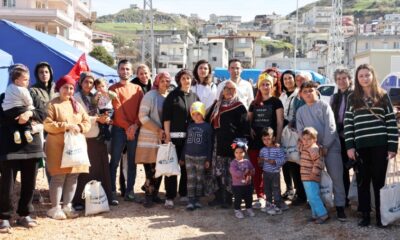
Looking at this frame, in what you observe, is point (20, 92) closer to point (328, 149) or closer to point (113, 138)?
point (113, 138)

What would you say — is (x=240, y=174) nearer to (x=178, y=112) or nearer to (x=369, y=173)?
(x=178, y=112)

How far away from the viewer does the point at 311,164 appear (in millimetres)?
5660

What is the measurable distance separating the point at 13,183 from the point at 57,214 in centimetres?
70

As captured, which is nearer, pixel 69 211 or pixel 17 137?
pixel 17 137

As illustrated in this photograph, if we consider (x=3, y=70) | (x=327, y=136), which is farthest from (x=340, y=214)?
(x=3, y=70)

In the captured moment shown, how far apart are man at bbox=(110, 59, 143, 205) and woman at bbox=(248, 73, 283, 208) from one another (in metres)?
1.57

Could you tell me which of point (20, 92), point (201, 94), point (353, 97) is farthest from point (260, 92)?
point (20, 92)

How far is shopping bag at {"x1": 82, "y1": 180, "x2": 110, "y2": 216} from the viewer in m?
5.96

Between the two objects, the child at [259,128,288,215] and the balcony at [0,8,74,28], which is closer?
the child at [259,128,288,215]

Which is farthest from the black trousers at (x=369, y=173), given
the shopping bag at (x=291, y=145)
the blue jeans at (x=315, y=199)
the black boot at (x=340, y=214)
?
the shopping bag at (x=291, y=145)

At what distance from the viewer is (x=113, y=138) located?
6.44 meters

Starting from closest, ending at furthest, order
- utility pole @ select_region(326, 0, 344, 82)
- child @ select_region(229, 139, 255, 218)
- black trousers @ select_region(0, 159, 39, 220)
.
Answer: black trousers @ select_region(0, 159, 39, 220) → child @ select_region(229, 139, 255, 218) → utility pole @ select_region(326, 0, 344, 82)

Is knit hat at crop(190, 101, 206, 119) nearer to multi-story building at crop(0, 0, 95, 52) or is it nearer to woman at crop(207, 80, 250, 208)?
woman at crop(207, 80, 250, 208)

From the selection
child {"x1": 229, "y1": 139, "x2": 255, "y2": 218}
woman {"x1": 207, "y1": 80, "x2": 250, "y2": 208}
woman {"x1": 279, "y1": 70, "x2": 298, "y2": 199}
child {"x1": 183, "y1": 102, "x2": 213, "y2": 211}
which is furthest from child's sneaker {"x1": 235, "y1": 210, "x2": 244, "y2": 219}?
woman {"x1": 279, "y1": 70, "x2": 298, "y2": 199}
